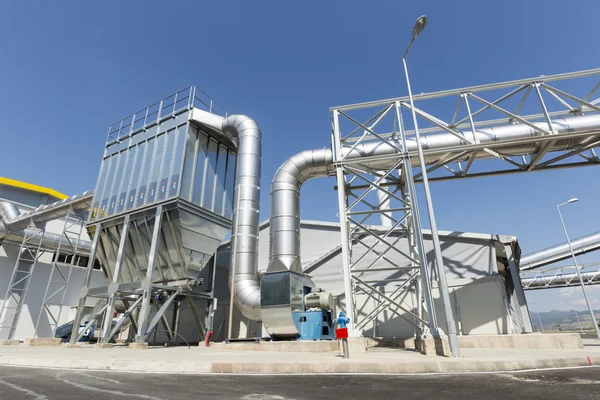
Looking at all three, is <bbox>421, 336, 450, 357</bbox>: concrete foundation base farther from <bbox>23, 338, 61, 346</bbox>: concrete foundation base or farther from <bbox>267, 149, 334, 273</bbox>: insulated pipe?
<bbox>23, 338, 61, 346</bbox>: concrete foundation base

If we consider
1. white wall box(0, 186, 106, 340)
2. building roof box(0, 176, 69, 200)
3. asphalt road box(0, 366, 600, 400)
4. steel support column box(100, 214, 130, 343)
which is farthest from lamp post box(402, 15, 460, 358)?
building roof box(0, 176, 69, 200)

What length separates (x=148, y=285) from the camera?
14328 mm

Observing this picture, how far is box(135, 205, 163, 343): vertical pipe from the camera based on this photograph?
13.3m

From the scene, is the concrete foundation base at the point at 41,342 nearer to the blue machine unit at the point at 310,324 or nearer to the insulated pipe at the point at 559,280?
the blue machine unit at the point at 310,324

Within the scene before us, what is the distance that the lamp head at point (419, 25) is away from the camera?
10242 mm

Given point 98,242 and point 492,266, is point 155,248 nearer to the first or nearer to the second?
point 98,242

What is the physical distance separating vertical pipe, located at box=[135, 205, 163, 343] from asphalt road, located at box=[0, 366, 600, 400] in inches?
314

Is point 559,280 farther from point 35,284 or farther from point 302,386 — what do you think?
point 35,284

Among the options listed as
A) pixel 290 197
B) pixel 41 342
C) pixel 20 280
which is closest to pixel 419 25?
pixel 290 197

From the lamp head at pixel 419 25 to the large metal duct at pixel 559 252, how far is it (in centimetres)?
2911

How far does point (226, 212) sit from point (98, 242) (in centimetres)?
720

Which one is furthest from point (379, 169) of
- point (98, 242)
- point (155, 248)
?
point (98, 242)

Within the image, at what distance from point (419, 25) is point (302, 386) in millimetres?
10637

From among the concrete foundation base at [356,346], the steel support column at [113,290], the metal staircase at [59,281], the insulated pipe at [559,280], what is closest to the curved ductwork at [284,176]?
the concrete foundation base at [356,346]
